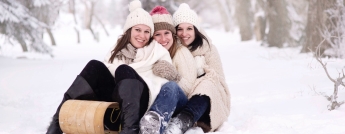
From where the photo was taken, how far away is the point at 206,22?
57.1 m

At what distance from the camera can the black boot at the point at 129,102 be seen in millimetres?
2842

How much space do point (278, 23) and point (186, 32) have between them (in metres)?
10.3

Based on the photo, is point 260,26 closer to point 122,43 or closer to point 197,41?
point 197,41

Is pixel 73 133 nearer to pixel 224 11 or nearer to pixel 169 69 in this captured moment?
pixel 169 69

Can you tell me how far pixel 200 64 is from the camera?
3.79 metres

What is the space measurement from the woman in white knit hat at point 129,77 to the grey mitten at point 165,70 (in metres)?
0.05

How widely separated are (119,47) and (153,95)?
2.10 ft

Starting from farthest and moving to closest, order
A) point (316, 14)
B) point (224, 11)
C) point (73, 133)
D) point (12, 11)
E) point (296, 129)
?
point (224, 11) < point (316, 14) < point (12, 11) < point (296, 129) < point (73, 133)

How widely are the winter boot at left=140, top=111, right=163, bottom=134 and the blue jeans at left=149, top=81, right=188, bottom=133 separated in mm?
66

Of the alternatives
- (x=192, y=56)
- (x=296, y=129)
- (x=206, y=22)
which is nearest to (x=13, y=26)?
(x=192, y=56)

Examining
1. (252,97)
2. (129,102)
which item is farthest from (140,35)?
Answer: (252,97)

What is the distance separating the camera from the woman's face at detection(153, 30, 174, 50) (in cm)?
372

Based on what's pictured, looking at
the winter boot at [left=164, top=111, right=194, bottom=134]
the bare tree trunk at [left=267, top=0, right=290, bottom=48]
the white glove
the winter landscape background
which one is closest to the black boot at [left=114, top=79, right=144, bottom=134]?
the winter boot at [left=164, top=111, right=194, bottom=134]

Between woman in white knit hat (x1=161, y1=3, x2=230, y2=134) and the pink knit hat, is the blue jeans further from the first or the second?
the pink knit hat
